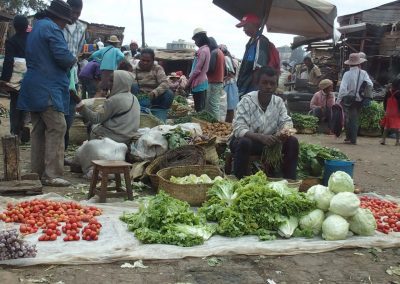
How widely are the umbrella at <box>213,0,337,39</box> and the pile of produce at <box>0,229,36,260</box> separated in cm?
593

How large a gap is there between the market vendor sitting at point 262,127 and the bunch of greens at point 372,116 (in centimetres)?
784

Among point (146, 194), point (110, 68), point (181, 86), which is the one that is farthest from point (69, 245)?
point (181, 86)

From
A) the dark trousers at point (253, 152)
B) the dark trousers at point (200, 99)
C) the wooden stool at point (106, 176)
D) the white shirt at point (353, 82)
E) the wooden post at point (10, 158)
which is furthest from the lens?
the white shirt at point (353, 82)

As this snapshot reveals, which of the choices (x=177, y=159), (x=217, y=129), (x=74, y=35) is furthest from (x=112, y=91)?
(x=217, y=129)

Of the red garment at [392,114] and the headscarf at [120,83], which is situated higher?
the headscarf at [120,83]

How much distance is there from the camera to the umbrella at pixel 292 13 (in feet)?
26.5

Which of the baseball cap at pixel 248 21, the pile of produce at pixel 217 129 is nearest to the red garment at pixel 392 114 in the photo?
the pile of produce at pixel 217 129

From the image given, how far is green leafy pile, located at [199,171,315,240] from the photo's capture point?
4.20 meters

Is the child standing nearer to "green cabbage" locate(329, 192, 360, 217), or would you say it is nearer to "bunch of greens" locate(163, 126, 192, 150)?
"bunch of greens" locate(163, 126, 192, 150)

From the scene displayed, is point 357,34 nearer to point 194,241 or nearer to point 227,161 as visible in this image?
point 227,161

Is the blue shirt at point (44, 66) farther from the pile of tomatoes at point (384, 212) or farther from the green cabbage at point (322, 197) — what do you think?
the pile of tomatoes at point (384, 212)

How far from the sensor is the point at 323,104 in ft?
43.0

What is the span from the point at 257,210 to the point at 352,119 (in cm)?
774

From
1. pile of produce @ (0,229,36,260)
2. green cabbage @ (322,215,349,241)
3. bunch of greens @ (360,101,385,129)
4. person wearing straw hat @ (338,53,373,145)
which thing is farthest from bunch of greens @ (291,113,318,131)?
pile of produce @ (0,229,36,260)
